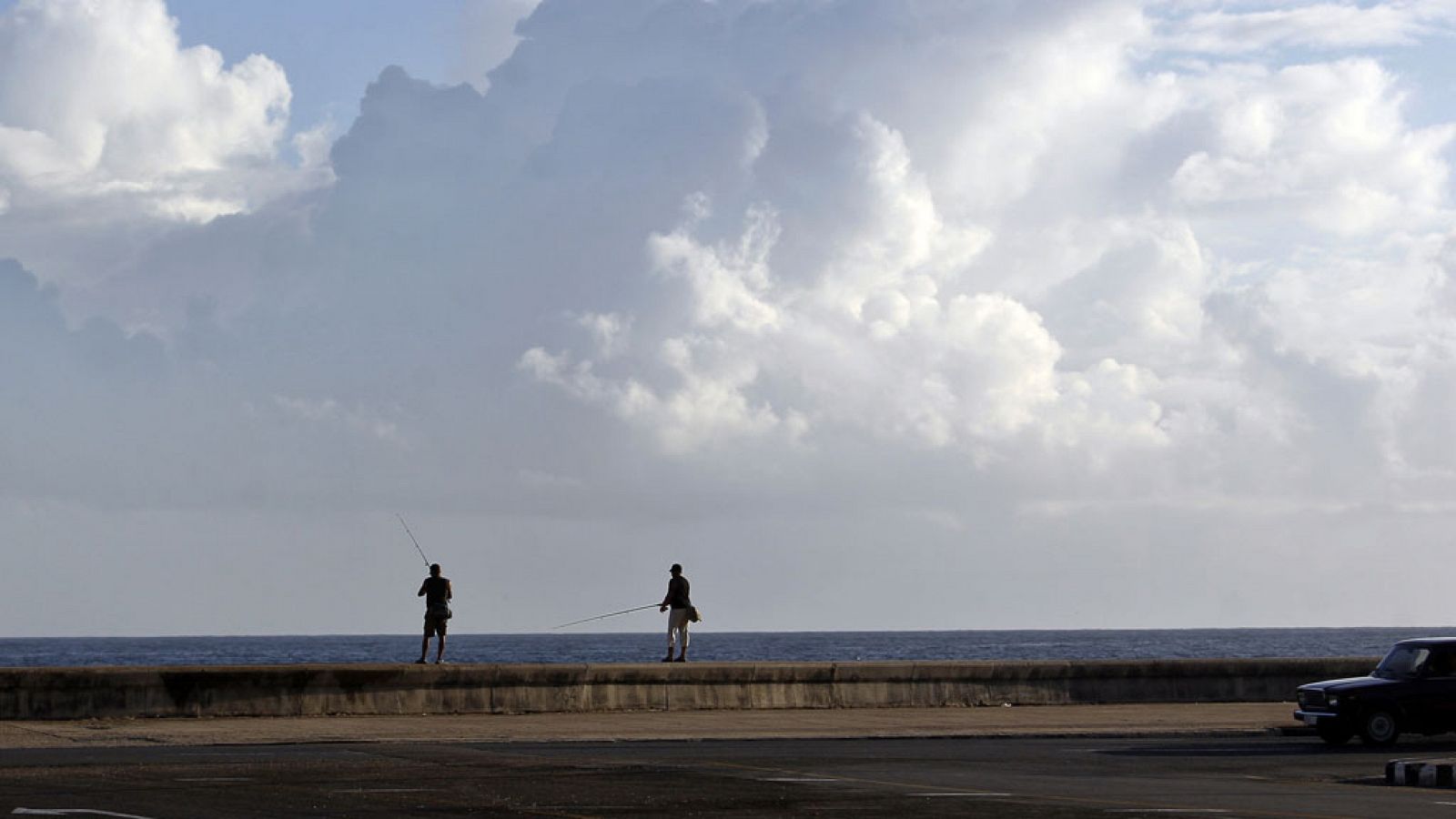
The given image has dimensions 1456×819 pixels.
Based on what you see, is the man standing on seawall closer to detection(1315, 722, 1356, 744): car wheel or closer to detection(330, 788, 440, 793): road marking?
detection(1315, 722, 1356, 744): car wheel

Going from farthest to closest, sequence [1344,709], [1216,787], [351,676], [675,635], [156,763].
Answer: [675,635], [351,676], [1344,709], [156,763], [1216,787]

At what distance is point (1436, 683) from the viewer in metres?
22.8

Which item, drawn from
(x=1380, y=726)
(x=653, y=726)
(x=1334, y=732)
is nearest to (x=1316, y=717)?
(x=1334, y=732)

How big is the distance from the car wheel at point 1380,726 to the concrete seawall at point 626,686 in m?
7.13

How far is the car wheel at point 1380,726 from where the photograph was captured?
74.6 ft

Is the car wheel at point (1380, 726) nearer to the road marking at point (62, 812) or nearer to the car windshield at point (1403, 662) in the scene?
the car windshield at point (1403, 662)

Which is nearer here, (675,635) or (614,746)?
(614,746)

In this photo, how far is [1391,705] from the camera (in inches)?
894

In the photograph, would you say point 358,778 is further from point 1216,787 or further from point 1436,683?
point 1436,683

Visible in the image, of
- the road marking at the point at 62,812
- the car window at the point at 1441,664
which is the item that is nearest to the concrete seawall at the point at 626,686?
the car window at the point at 1441,664

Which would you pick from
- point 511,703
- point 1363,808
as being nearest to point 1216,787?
point 1363,808

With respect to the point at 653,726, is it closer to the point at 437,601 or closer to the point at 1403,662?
the point at 437,601

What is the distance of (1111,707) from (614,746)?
10515mm

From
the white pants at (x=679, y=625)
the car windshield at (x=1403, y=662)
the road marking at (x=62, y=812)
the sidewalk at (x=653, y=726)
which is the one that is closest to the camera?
the road marking at (x=62, y=812)
